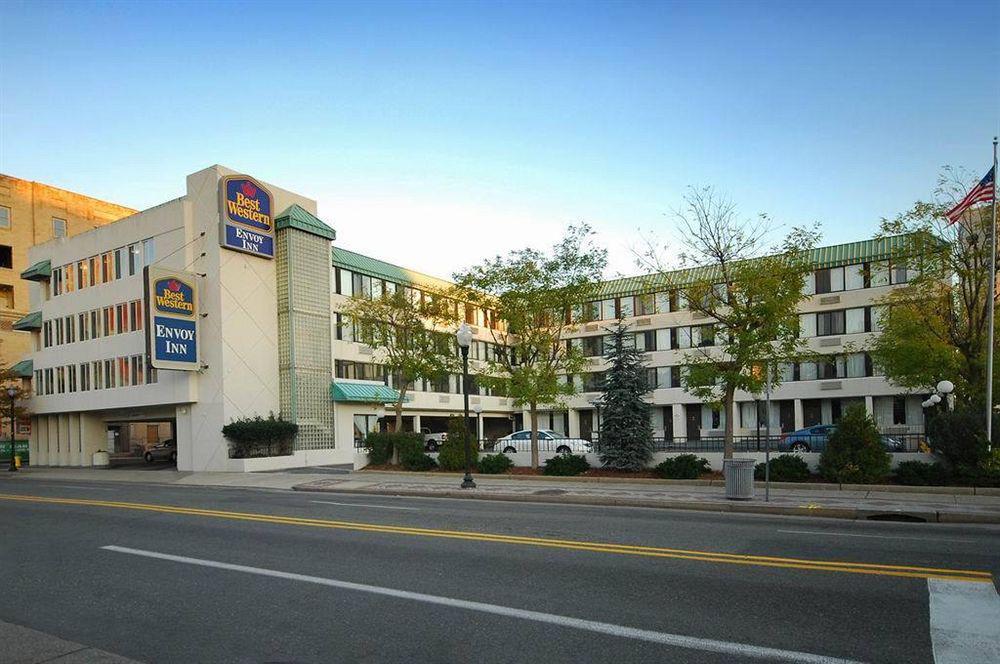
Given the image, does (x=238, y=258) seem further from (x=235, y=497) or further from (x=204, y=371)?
(x=235, y=497)

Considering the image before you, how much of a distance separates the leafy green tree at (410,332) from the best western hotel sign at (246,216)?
218 inches

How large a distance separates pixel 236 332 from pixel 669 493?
23093 mm

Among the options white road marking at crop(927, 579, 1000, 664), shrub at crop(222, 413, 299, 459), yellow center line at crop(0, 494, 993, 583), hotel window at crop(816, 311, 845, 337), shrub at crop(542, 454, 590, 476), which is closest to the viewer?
white road marking at crop(927, 579, 1000, 664)

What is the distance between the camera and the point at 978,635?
6145 millimetres

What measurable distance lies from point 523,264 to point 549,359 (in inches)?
150

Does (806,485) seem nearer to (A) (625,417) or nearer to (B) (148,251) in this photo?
(A) (625,417)

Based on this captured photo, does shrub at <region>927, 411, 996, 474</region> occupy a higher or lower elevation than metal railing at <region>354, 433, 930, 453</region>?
higher

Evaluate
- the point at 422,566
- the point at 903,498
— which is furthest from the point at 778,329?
the point at 422,566

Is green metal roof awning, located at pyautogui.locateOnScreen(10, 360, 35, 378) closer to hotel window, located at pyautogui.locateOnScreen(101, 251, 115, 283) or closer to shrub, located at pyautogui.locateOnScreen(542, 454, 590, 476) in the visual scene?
hotel window, located at pyautogui.locateOnScreen(101, 251, 115, 283)

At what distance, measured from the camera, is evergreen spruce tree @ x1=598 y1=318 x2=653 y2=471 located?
23.3m

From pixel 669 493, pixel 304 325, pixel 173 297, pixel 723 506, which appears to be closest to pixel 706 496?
pixel 669 493

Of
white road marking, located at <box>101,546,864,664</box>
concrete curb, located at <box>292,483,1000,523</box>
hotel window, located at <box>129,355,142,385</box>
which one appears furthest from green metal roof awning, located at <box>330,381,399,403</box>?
white road marking, located at <box>101,546,864,664</box>

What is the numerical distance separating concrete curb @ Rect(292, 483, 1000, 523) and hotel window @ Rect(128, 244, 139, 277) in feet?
75.6

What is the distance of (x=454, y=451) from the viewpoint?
2697cm
